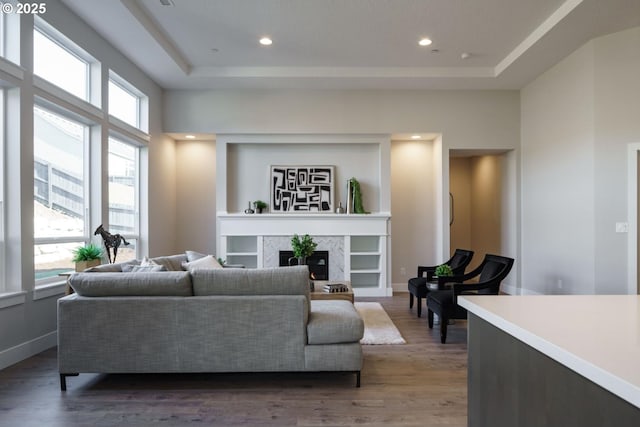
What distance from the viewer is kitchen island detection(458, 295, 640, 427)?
79 cm

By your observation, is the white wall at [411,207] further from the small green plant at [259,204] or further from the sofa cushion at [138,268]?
the sofa cushion at [138,268]

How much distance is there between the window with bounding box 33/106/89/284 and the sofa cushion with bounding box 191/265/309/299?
2.11m

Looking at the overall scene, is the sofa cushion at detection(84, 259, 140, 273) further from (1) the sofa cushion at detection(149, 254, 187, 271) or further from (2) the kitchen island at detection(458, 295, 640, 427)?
(2) the kitchen island at detection(458, 295, 640, 427)

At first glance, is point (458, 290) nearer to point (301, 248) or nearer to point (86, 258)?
point (301, 248)

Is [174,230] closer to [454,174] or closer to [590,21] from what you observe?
[454,174]

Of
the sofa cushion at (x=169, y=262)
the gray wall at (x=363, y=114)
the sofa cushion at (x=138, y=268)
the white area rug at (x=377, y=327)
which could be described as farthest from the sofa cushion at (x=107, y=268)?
the gray wall at (x=363, y=114)

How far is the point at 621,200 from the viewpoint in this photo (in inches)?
171

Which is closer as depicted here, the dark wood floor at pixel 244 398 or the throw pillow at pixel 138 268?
the dark wood floor at pixel 244 398

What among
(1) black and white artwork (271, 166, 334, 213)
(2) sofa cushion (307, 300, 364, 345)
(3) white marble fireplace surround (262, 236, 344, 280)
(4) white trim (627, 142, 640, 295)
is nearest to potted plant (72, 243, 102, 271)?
(2) sofa cushion (307, 300, 364, 345)

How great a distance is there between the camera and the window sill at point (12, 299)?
3.10m

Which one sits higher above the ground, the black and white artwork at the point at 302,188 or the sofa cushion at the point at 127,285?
the black and white artwork at the point at 302,188

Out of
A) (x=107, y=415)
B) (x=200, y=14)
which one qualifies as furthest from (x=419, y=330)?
(x=200, y=14)

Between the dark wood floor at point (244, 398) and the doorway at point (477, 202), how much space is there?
4216mm

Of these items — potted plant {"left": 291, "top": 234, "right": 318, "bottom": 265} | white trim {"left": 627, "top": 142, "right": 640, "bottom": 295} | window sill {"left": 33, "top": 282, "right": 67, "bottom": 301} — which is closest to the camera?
window sill {"left": 33, "top": 282, "right": 67, "bottom": 301}
